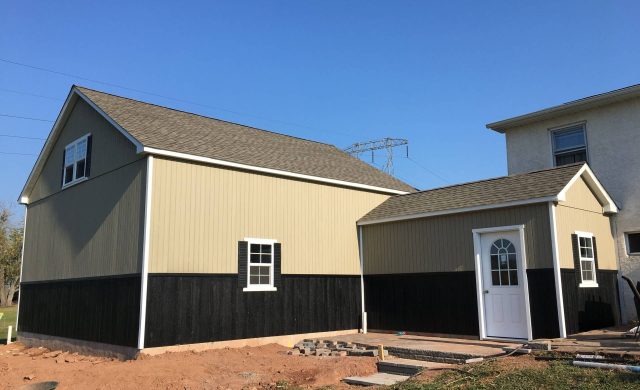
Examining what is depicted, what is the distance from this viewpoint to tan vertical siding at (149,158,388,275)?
12.1 m

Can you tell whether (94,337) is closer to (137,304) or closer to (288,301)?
(137,304)

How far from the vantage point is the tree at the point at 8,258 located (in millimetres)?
44844

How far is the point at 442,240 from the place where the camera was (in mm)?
13484

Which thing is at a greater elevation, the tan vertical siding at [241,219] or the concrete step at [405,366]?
the tan vertical siding at [241,219]

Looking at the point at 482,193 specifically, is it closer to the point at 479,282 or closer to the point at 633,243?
the point at 479,282

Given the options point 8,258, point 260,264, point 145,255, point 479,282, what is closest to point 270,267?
point 260,264

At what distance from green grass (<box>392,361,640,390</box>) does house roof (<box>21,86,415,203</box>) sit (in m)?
7.38

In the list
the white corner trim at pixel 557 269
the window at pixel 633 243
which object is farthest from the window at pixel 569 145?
the white corner trim at pixel 557 269

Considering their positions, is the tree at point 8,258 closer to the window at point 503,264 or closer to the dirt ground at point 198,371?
the dirt ground at point 198,371

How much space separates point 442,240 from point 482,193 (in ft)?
5.15

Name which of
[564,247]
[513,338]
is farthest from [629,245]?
[513,338]

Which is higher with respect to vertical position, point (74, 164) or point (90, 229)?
point (74, 164)

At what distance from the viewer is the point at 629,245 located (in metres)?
14.0

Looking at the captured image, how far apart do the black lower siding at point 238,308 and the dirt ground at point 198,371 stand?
20.2 inches
